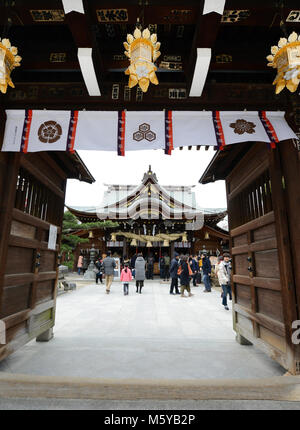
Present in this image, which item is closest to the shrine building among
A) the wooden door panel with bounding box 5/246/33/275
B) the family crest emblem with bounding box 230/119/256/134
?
the wooden door panel with bounding box 5/246/33/275

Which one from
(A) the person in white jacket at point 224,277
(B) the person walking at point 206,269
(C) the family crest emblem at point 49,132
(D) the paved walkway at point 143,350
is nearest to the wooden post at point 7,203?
(C) the family crest emblem at point 49,132

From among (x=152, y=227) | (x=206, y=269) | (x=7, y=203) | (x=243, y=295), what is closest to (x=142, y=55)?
(x=7, y=203)

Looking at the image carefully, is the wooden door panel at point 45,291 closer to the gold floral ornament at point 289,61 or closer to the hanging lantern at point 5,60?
the hanging lantern at point 5,60

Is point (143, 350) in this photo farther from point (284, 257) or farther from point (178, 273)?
point (178, 273)

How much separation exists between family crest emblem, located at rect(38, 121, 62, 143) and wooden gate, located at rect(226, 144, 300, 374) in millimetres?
3071

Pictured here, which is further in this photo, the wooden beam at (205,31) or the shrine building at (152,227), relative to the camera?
the shrine building at (152,227)

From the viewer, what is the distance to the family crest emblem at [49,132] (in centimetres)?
320

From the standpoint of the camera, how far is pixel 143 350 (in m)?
3.73

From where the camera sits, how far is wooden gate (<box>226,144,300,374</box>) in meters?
2.82

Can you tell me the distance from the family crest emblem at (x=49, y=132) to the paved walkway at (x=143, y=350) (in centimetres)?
317

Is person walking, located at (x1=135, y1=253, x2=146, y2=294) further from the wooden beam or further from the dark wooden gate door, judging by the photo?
the wooden beam

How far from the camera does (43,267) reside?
433 centimetres

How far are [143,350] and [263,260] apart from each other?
244 centimetres

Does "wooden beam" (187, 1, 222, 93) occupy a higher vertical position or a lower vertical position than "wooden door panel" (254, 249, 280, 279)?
higher
